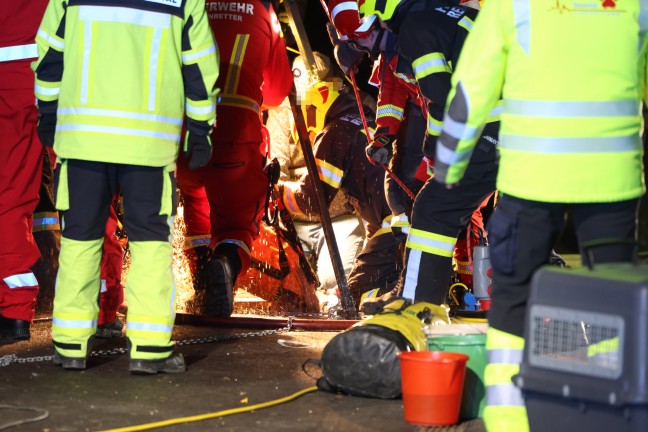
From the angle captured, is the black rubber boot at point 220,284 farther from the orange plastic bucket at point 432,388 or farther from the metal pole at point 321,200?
the orange plastic bucket at point 432,388

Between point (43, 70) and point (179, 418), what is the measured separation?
2.04 metres

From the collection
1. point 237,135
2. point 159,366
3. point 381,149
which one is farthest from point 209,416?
point 237,135

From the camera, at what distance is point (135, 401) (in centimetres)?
443

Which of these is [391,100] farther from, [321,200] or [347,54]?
[321,200]

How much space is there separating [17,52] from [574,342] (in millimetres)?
3904

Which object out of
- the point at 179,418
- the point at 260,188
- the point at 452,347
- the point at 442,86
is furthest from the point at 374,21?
the point at 179,418

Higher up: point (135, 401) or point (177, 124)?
point (177, 124)

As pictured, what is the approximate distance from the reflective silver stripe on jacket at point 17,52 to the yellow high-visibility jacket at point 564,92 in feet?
10.1

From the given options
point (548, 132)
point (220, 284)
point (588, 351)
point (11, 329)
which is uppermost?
point (548, 132)

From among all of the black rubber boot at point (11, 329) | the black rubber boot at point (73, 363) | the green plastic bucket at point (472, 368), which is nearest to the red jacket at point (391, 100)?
the black rubber boot at point (11, 329)

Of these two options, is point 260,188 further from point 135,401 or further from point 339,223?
point 135,401

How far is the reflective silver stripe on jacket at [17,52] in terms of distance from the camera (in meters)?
5.84

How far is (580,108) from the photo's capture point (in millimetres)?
3586

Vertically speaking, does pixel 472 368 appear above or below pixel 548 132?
below
